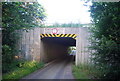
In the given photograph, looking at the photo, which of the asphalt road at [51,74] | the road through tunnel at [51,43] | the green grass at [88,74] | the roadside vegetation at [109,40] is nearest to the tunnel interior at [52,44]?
the road through tunnel at [51,43]

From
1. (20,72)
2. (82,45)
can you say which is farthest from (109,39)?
(82,45)

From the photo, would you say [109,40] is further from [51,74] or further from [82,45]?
[82,45]

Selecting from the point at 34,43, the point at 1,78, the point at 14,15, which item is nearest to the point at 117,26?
the point at 14,15

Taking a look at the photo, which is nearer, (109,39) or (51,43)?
(109,39)

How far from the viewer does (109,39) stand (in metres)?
5.26

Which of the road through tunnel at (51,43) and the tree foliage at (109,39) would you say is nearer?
the tree foliage at (109,39)

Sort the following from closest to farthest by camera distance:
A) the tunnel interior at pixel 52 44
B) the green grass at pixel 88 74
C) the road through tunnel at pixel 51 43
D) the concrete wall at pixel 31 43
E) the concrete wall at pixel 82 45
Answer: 1. the green grass at pixel 88 74
2. the concrete wall at pixel 82 45
3. the concrete wall at pixel 31 43
4. the road through tunnel at pixel 51 43
5. the tunnel interior at pixel 52 44

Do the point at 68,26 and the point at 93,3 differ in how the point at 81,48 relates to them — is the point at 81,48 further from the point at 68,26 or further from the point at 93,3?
the point at 93,3

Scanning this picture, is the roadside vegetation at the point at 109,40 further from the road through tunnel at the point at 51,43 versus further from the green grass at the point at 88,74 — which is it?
the road through tunnel at the point at 51,43

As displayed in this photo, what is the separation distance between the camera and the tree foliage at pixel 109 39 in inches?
189

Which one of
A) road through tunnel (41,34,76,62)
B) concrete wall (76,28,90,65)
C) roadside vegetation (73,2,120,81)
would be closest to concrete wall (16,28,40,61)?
road through tunnel (41,34,76,62)

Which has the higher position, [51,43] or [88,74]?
[51,43]

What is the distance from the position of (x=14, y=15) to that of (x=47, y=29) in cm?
472

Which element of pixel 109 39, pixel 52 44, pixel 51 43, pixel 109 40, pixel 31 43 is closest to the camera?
pixel 109 40
